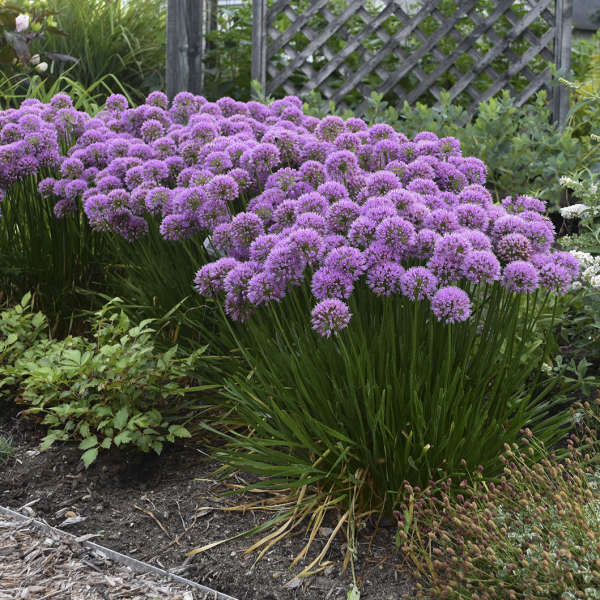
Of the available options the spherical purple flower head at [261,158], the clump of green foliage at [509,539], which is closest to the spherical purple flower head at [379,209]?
the spherical purple flower head at [261,158]

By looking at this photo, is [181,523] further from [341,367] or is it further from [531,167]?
[531,167]

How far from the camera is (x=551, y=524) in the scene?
2197mm

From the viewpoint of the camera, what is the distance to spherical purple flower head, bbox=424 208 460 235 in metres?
2.54

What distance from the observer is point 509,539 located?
2.18 meters

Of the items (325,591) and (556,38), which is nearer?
(325,591)

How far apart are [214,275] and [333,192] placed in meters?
0.54

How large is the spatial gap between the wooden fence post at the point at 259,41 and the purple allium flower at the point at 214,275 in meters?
4.59

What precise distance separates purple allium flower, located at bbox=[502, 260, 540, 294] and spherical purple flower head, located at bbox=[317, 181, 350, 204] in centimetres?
71

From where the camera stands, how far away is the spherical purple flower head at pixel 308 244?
2420 mm

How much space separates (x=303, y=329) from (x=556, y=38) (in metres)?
4.98

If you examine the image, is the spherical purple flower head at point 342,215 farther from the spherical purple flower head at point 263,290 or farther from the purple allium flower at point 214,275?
the purple allium flower at point 214,275

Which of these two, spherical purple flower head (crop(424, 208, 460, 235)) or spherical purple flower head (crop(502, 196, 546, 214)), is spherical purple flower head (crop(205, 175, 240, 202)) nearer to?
spherical purple flower head (crop(424, 208, 460, 235))

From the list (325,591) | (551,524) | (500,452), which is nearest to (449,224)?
(500,452)

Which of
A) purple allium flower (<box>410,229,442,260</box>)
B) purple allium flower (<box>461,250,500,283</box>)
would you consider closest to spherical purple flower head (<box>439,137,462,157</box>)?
purple allium flower (<box>410,229,442,260</box>)
